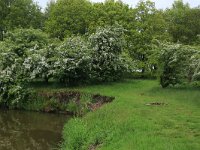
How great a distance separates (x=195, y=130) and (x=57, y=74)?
15.7m

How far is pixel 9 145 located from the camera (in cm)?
1798

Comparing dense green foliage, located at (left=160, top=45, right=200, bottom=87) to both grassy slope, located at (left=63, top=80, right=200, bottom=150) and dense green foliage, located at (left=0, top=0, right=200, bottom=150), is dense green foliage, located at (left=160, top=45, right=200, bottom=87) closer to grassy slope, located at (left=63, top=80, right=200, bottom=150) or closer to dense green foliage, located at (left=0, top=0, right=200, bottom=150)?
dense green foliage, located at (left=0, top=0, right=200, bottom=150)

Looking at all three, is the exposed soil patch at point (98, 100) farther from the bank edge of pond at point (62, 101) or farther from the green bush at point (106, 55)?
the green bush at point (106, 55)

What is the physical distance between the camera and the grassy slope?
13228 mm

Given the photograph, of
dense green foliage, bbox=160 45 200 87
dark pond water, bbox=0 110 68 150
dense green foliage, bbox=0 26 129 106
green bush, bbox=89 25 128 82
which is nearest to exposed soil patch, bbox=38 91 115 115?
dark pond water, bbox=0 110 68 150

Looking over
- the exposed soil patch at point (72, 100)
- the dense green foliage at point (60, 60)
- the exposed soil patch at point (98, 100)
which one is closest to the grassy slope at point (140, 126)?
the exposed soil patch at point (98, 100)

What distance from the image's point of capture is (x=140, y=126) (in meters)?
15.6

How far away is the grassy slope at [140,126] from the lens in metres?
13.2

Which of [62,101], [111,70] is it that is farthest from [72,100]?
[111,70]

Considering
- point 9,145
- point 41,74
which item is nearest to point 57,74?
point 41,74

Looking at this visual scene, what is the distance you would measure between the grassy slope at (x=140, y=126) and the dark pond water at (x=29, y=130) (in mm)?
1373

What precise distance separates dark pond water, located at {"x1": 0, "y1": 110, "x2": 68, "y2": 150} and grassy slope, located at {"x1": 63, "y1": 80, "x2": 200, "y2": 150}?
137 centimetres

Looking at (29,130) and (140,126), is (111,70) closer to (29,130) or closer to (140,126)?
(29,130)

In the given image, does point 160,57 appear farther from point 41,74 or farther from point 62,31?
point 62,31
